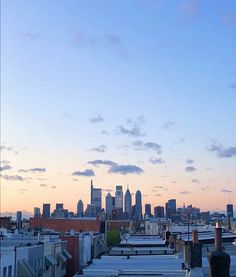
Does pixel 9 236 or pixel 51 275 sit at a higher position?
pixel 9 236

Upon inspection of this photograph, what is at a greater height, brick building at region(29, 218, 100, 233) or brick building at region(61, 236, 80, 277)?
brick building at region(29, 218, 100, 233)

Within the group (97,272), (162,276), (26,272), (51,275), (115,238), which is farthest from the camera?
(115,238)

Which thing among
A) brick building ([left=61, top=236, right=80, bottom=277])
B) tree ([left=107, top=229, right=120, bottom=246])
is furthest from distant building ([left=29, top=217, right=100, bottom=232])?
brick building ([left=61, top=236, right=80, bottom=277])

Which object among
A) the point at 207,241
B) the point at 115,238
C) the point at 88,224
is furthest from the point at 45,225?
the point at 207,241

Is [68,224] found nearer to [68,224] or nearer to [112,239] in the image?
[68,224]

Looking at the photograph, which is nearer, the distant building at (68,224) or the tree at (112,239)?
the distant building at (68,224)

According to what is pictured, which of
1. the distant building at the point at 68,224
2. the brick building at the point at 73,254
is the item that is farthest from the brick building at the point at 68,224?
the brick building at the point at 73,254

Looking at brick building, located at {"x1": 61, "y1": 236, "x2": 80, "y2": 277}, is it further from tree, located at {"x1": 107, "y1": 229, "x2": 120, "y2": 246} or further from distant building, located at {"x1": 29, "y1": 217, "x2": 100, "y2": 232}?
tree, located at {"x1": 107, "y1": 229, "x2": 120, "y2": 246}

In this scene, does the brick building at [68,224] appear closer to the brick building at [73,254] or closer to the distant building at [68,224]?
the distant building at [68,224]

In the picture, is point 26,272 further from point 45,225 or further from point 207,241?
point 45,225

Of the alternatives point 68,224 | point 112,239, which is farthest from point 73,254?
point 112,239

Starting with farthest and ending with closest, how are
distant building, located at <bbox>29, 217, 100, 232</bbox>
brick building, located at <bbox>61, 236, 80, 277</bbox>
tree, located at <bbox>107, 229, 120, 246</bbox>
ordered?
tree, located at <bbox>107, 229, 120, 246</bbox>
distant building, located at <bbox>29, 217, 100, 232</bbox>
brick building, located at <bbox>61, 236, 80, 277</bbox>
